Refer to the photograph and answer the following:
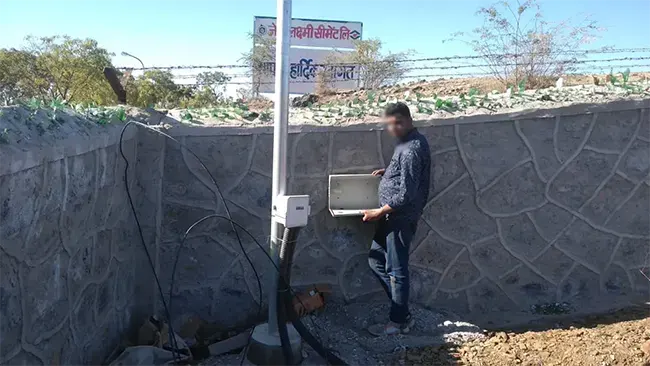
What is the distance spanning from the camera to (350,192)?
526 cm

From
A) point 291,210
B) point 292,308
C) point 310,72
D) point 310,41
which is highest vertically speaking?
point 310,41

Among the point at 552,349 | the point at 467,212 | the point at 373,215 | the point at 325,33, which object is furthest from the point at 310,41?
the point at 552,349

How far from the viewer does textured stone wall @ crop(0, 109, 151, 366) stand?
295 centimetres

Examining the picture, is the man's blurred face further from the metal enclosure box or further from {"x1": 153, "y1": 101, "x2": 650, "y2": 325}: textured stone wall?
the metal enclosure box

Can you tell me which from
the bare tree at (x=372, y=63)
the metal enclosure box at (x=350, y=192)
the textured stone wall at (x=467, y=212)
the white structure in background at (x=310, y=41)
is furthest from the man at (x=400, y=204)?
the white structure in background at (x=310, y=41)

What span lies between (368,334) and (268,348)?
1042 mm

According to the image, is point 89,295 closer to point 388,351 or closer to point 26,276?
point 26,276

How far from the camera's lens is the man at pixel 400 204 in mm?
4715

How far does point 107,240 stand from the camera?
431 centimetres

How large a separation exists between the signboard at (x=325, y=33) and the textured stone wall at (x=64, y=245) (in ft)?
57.3

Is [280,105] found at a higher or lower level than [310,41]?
lower

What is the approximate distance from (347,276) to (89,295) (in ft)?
6.95

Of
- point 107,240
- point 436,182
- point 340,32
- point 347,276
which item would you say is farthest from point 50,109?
point 340,32

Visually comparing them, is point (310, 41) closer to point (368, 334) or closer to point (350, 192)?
point (350, 192)
